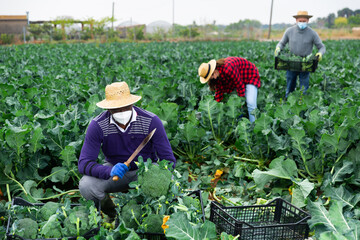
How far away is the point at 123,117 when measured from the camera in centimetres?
302

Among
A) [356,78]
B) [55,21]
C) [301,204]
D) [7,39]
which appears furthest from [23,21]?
[301,204]

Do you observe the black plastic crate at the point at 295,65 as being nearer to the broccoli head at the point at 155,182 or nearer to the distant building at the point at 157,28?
the broccoli head at the point at 155,182

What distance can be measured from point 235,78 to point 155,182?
307cm

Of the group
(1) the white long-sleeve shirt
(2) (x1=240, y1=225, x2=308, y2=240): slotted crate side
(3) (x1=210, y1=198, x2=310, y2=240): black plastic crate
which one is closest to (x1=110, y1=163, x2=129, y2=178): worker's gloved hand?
(3) (x1=210, y1=198, x2=310, y2=240): black plastic crate

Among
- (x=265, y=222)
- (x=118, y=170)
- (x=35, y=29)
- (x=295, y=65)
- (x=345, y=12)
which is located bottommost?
(x=265, y=222)

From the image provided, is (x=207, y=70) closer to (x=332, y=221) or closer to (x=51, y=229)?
(x=332, y=221)

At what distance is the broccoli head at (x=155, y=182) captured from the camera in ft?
8.24

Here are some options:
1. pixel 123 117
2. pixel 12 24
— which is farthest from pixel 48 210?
pixel 12 24

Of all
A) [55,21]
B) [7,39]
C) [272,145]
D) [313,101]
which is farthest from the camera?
[55,21]

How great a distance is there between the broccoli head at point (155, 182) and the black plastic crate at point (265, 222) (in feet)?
1.77

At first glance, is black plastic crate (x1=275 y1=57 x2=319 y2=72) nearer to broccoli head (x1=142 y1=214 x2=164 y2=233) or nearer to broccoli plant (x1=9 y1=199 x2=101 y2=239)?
broccoli head (x1=142 y1=214 x2=164 y2=233)

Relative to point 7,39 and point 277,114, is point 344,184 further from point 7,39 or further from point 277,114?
point 7,39

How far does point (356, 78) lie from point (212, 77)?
5.47m

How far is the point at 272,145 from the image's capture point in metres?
4.17
